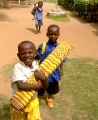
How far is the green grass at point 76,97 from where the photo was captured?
3.72 m

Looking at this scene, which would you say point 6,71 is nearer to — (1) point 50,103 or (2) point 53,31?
(1) point 50,103

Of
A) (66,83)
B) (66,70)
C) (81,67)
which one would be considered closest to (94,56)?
(81,67)

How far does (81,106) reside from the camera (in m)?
3.99

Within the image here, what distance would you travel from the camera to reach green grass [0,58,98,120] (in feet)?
12.2

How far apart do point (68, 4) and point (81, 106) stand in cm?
1785

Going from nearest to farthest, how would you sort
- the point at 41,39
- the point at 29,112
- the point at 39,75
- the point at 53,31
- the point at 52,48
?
the point at 39,75 → the point at 29,112 → the point at 53,31 → the point at 52,48 → the point at 41,39

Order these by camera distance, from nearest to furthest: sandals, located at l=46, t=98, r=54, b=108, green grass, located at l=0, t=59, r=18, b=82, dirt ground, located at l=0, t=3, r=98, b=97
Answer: sandals, located at l=46, t=98, r=54, b=108, green grass, located at l=0, t=59, r=18, b=82, dirt ground, located at l=0, t=3, r=98, b=97

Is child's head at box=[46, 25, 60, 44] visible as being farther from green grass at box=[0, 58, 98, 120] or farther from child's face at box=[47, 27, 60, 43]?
green grass at box=[0, 58, 98, 120]

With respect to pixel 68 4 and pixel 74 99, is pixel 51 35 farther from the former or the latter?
pixel 68 4

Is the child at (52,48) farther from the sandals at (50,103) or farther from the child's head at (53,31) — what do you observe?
the sandals at (50,103)

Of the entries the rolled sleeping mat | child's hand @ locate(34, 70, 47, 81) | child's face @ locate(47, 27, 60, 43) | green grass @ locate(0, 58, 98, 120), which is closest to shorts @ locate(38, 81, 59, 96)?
green grass @ locate(0, 58, 98, 120)

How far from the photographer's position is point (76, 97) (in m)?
4.28

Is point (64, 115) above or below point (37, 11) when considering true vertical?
below

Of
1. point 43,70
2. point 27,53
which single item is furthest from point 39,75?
point 27,53
